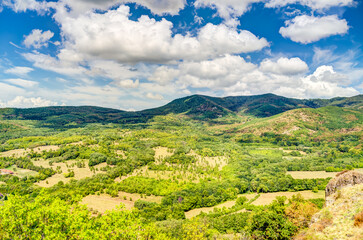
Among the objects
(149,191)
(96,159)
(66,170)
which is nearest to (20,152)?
(66,170)

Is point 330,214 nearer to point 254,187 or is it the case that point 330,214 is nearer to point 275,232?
point 275,232

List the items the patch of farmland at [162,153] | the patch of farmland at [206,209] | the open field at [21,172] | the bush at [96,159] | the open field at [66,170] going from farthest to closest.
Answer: the patch of farmland at [162,153], the bush at [96,159], the open field at [21,172], the open field at [66,170], the patch of farmland at [206,209]

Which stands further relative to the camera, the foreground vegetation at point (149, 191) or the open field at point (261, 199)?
the open field at point (261, 199)

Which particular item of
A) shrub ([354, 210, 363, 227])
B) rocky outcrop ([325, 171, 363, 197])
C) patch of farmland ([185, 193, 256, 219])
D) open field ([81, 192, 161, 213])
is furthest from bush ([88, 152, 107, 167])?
shrub ([354, 210, 363, 227])

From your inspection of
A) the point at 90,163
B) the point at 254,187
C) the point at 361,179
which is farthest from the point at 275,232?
the point at 90,163

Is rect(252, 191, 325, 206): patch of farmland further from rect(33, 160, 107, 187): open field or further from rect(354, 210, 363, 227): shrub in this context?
rect(33, 160, 107, 187): open field

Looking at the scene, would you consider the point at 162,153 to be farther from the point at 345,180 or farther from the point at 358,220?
the point at 358,220

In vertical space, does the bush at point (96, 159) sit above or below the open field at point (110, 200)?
above

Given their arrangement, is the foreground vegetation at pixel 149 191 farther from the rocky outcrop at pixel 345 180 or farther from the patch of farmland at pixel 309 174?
the rocky outcrop at pixel 345 180

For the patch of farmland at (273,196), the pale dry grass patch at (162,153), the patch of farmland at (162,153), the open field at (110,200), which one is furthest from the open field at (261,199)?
the patch of farmland at (162,153)
